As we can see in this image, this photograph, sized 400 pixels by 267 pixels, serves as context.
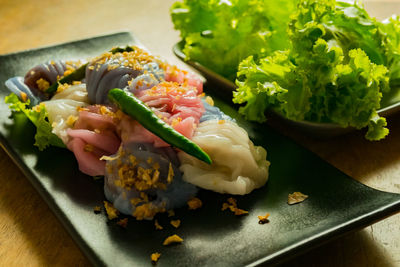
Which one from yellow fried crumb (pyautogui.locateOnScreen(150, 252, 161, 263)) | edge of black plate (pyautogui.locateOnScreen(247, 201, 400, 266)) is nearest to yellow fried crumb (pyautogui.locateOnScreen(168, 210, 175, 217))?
yellow fried crumb (pyautogui.locateOnScreen(150, 252, 161, 263))

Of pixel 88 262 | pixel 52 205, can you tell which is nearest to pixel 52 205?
pixel 52 205

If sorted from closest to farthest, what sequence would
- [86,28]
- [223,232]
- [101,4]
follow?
[223,232], [86,28], [101,4]

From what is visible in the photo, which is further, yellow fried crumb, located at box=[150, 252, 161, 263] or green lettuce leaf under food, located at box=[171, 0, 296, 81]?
green lettuce leaf under food, located at box=[171, 0, 296, 81]

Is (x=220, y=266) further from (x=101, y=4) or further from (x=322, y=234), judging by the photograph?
(x=101, y=4)

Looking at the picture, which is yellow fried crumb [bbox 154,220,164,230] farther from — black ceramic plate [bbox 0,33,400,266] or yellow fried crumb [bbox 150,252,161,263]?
yellow fried crumb [bbox 150,252,161,263]

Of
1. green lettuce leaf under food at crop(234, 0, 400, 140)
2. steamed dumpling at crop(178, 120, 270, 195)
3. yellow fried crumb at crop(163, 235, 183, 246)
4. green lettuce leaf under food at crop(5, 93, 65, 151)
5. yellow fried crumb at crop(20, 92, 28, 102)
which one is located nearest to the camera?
yellow fried crumb at crop(163, 235, 183, 246)

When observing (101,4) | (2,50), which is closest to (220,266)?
(2,50)

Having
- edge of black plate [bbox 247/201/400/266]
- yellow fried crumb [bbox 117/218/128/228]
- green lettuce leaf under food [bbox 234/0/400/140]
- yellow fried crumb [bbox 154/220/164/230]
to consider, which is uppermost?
green lettuce leaf under food [bbox 234/0/400/140]
